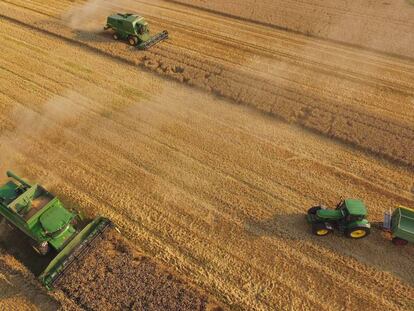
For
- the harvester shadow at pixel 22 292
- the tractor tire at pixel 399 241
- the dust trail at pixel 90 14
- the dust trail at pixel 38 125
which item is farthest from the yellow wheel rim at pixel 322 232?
the dust trail at pixel 90 14

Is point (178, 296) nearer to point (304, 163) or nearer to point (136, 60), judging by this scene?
point (304, 163)

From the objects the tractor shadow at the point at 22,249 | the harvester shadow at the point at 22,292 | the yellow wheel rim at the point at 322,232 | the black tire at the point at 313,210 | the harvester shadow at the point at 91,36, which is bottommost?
the harvester shadow at the point at 22,292

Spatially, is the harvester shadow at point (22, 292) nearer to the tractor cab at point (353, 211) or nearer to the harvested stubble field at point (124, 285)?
the harvested stubble field at point (124, 285)

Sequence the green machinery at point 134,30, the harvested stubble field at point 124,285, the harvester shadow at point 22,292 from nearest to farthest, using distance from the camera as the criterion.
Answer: the harvested stubble field at point 124,285 < the harvester shadow at point 22,292 < the green machinery at point 134,30

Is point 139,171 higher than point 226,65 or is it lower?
lower

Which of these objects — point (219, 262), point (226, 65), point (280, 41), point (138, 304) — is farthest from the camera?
point (280, 41)

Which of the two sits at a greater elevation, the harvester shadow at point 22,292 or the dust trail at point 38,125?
the dust trail at point 38,125

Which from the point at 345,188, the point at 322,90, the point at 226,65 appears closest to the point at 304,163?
the point at 345,188
